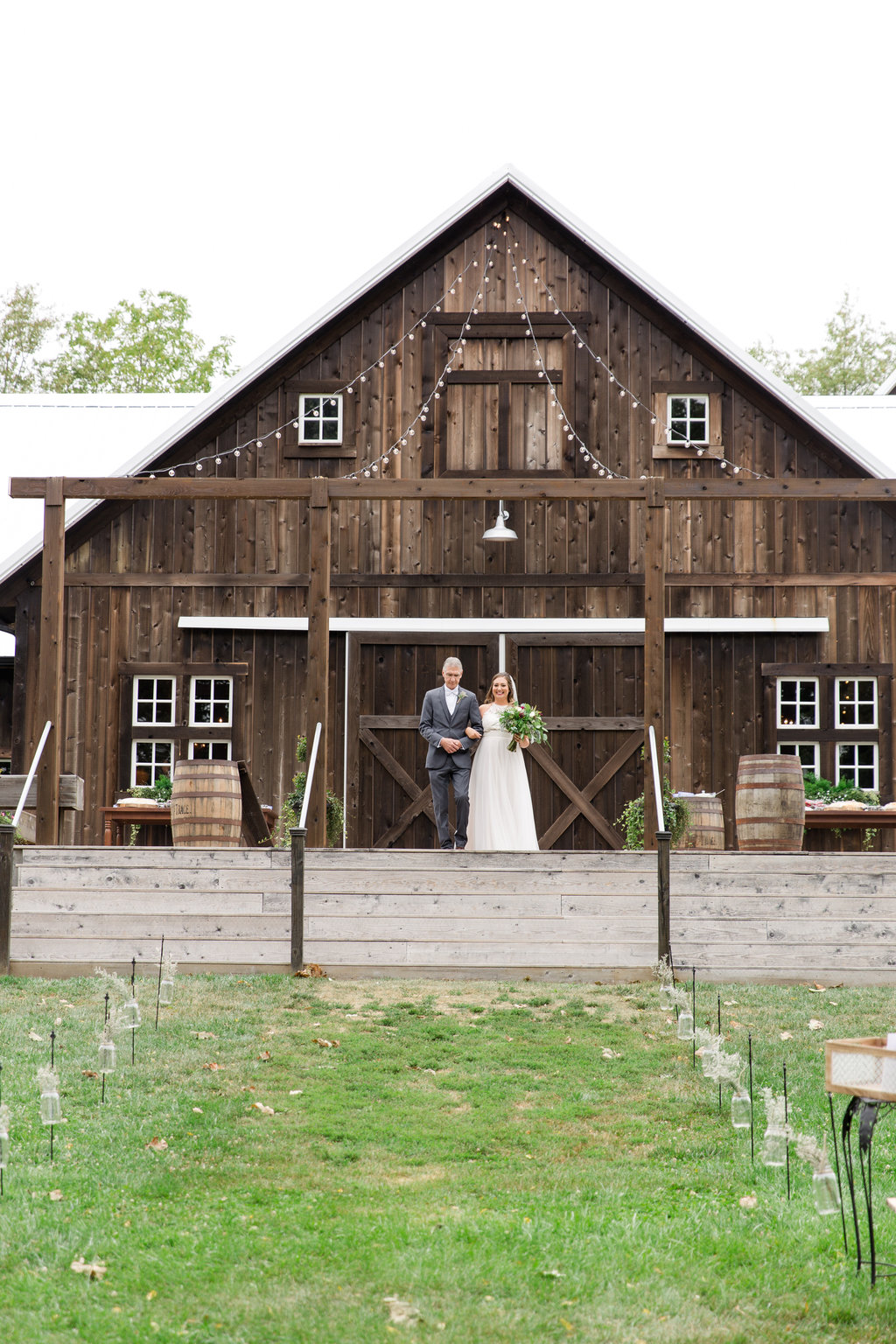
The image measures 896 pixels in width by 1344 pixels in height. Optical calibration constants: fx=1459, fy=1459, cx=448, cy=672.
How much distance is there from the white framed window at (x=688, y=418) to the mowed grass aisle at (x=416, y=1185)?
26.8 ft

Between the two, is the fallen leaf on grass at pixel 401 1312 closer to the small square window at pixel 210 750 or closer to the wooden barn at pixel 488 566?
the wooden barn at pixel 488 566

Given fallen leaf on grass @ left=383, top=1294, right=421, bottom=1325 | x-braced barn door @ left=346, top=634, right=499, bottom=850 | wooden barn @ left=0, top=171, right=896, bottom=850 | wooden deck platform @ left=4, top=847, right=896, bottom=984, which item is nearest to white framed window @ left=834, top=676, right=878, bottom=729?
wooden barn @ left=0, top=171, right=896, bottom=850

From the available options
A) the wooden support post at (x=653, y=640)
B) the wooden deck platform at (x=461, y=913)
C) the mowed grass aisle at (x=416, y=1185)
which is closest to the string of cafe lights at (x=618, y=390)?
the wooden support post at (x=653, y=640)

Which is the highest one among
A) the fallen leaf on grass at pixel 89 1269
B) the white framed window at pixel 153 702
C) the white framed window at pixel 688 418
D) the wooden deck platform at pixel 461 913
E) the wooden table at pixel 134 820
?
the white framed window at pixel 688 418

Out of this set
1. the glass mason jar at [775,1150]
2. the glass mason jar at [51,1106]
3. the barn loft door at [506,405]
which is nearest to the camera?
the glass mason jar at [775,1150]

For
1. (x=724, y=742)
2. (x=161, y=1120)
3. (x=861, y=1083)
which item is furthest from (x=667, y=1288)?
(x=724, y=742)

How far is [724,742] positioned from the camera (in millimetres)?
14867

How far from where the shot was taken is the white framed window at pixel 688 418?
15336 millimetres

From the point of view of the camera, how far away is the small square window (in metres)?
15.1

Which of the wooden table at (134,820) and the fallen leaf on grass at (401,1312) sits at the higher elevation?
the wooden table at (134,820)

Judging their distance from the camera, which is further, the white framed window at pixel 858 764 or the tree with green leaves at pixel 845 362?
the tree with green leaves at pixel 845 362

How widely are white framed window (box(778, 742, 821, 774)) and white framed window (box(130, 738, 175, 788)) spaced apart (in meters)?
6.28

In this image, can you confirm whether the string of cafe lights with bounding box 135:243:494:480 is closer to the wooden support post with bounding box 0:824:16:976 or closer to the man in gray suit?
the man in gray suit

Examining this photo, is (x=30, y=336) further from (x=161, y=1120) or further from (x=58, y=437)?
(x=161, y=1120)
